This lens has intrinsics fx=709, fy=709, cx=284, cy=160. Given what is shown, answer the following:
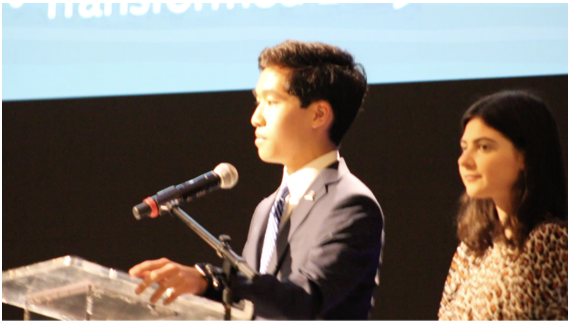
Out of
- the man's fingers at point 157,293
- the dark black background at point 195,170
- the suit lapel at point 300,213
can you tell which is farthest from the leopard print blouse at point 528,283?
the dark black background at point 195,170

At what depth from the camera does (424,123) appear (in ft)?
12.1

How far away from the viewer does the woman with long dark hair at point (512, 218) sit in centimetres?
199

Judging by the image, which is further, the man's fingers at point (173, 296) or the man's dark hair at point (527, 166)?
the man's dark hair at point (527, 166)

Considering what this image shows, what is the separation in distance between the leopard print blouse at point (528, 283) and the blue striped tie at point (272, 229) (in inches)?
24.7

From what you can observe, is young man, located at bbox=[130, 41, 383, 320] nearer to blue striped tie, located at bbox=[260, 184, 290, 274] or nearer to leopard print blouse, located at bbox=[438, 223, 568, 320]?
blue striped tie, located at bbox=[260, 184, 290, 274]

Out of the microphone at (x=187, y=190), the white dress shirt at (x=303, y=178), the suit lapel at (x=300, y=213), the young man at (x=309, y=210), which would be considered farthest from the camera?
the white dress shirt at (x=303, y=178)

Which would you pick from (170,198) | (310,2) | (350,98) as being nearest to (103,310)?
(170,198)

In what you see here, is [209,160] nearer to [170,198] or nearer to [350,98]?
[350,98]

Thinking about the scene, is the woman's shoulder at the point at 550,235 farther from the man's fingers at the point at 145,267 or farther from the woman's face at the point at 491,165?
the man's fingers at the point at 145,267

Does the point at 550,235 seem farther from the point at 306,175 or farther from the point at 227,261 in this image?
the point at 227,261

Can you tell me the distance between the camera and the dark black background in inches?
146

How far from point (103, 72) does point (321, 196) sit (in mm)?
1951

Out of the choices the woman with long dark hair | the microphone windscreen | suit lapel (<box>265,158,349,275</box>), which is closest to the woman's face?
the woman with long dark hair

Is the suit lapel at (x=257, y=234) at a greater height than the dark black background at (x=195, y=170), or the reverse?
the dark black background at (x=195, y=170)
